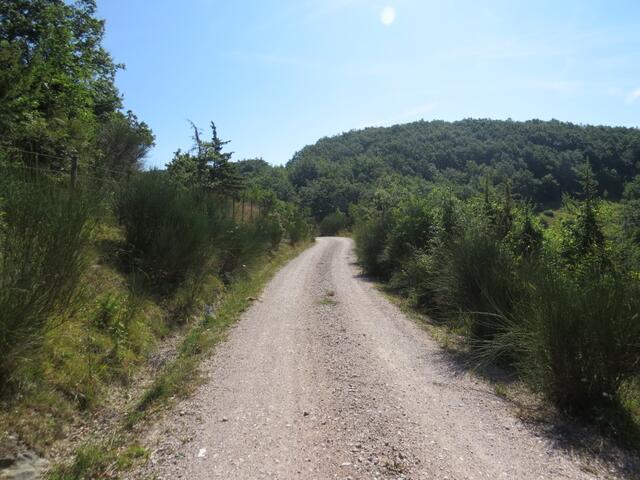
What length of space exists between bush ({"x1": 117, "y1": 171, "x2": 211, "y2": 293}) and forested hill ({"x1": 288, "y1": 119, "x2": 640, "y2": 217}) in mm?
50425

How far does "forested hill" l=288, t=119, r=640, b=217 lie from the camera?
5922 centimetres

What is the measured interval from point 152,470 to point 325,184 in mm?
90298

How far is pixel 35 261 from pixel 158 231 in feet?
17.8

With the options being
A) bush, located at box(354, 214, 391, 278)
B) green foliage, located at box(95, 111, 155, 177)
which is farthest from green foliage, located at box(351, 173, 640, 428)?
green foliage, located at box(95, 111, 155, 177)

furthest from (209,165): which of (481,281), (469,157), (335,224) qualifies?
(469,157)

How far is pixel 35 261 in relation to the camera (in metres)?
3.74

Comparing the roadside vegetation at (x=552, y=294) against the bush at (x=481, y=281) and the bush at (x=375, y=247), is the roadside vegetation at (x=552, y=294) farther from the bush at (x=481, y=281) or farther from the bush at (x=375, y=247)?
the bush at (x=375, y=247)

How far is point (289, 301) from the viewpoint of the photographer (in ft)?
36.8

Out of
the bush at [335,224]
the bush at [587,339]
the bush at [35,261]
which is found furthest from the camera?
the bush at [335,224]

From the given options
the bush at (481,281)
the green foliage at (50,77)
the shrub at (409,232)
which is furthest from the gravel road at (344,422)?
the shrub at (409,232)

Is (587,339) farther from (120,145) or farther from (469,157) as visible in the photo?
(469,157)

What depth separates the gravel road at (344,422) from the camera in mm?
3307

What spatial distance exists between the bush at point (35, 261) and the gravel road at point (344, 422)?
62.9 inches

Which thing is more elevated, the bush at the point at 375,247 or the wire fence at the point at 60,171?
the wire fence at the point at 60,171
